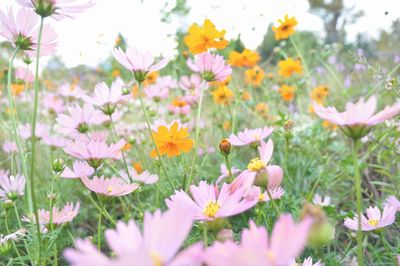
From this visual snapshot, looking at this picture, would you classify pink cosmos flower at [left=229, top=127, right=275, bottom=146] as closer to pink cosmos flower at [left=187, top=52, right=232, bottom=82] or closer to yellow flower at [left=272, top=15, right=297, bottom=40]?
pink cosmos flower at [left=187, top=52, right=232, bottom=82]

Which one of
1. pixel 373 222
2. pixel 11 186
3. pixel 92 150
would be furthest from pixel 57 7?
pixel 373 222

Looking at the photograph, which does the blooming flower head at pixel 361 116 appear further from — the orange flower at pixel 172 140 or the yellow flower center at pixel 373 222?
the orange flower at pixel 172 140

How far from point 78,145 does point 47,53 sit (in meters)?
0.19

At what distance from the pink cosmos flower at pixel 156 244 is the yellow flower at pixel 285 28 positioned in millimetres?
1403

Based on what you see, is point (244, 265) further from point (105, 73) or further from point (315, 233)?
point (105, 73)

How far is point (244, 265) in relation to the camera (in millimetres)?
239

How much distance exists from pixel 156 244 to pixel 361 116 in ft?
0.88

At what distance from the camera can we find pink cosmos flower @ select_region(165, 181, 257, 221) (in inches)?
16.6

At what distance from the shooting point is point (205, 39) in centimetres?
94

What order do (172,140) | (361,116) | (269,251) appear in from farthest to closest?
(172,140), (361,116), (269,251)

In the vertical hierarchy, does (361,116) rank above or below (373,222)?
above

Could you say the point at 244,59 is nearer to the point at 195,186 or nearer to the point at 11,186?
the point at 11,186

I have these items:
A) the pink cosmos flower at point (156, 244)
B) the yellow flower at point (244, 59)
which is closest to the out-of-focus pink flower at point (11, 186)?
the pink cosmos flower at point (156, 244)

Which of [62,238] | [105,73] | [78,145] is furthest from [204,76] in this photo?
[105,73]
